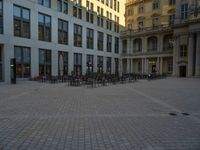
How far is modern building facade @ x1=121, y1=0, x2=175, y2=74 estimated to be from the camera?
163ft

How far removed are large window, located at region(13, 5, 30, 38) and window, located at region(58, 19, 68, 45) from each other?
279 inches

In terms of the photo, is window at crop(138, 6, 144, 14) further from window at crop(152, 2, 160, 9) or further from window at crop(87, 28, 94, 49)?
window at crop(87, 28, 94, 49)

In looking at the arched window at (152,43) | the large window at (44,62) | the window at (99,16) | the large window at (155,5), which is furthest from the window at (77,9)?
the large window at (155,5)

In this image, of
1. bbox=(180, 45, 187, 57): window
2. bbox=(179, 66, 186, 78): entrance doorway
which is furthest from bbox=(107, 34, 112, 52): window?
bbox=(179, 66, 186, 78): entrance doorway

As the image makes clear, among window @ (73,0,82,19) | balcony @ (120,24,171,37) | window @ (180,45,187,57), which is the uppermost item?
window @ (73,0,82,19)

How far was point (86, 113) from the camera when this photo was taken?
845cm

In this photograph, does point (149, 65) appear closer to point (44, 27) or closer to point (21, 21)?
point (44, 27)

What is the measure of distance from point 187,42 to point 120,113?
38.7m

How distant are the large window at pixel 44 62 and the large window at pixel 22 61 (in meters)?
2.39

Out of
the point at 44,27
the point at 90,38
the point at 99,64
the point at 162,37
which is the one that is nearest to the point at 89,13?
the point at 90,38

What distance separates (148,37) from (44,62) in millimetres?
31956

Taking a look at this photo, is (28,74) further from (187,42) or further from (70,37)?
(187,42)

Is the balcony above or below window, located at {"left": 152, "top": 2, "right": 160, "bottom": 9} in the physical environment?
below

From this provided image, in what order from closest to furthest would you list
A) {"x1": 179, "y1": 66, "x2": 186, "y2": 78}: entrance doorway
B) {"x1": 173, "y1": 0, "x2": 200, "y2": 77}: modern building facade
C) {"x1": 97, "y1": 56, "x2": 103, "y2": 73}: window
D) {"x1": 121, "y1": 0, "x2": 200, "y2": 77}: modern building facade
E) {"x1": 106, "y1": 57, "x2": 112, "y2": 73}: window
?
{"x1": 173, "y1": 0, "x2": 200, "y2": 77}: modern building facade
{"x1": 121, "y1": 0, "x2": 200, "y2": 77}: modern building facade
{"x1": 179, "y1": 66, "x2": 186, "y2": 78}: entrance doorway
{"x1": 97, "y1": 56, "x2": 103, "y2": 73}: window
{"x1": 106, "y1": 57, "x2": 112, "y2": 73}: window
